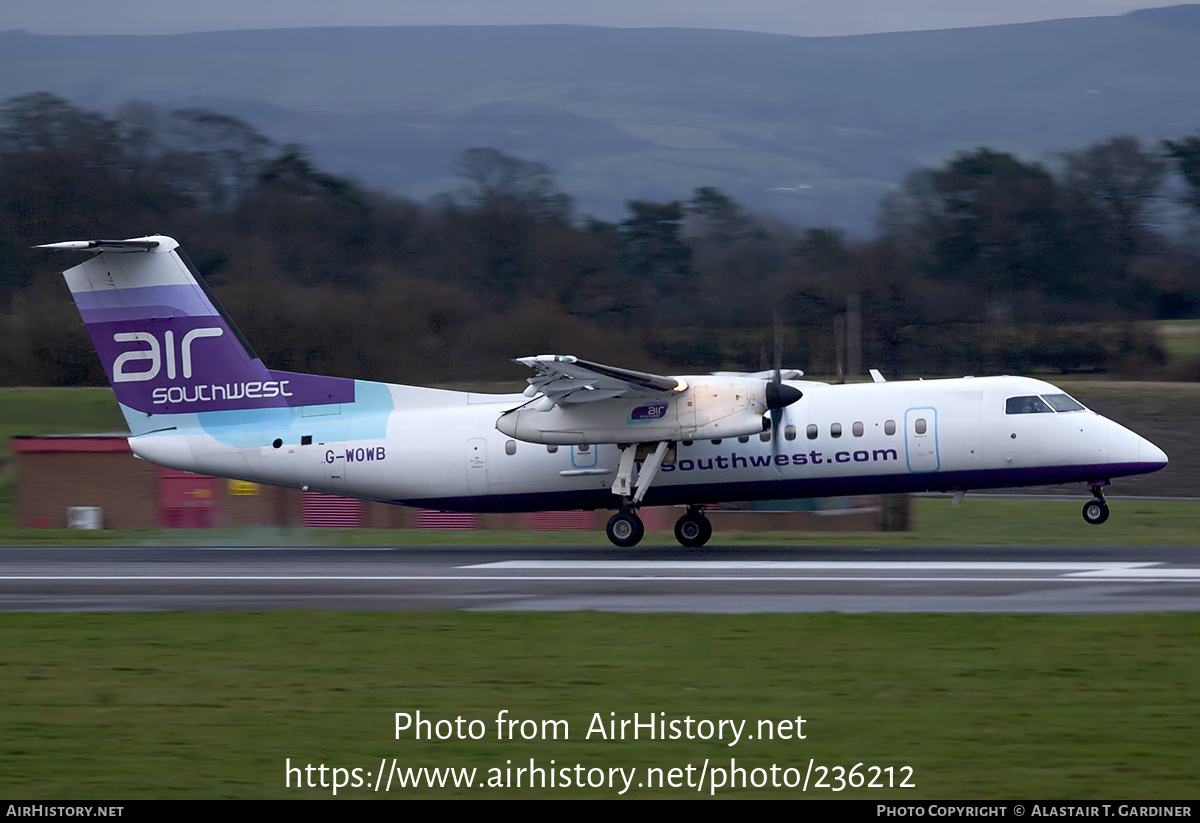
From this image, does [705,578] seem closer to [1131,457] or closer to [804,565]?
[804,565]

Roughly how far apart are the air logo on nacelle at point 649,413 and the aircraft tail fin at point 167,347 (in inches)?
186

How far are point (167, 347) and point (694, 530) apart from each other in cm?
904

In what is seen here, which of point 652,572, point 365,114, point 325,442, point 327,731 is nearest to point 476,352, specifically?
point 325,442

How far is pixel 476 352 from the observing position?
30750 millimetres

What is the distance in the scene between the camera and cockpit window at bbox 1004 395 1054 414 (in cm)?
1866

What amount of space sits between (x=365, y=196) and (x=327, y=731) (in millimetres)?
38396

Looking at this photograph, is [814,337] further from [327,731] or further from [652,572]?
[327,731]

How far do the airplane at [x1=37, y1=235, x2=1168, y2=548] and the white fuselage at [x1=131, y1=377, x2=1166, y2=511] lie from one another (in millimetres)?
23

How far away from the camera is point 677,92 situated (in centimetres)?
7944

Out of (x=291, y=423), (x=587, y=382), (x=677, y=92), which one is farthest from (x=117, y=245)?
(x=677, y=92)

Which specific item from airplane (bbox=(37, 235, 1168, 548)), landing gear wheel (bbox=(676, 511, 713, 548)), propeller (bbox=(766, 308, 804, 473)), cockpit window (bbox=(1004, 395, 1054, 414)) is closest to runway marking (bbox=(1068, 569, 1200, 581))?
airplane (bbox=(37, 235, 1168, 548))

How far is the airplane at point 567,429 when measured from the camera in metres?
18.6

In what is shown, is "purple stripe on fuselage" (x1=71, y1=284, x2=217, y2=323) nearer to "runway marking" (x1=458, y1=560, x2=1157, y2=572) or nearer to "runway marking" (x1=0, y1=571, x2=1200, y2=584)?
"runway marking" (x1=0, y1=571, x2=1200, y2=584)

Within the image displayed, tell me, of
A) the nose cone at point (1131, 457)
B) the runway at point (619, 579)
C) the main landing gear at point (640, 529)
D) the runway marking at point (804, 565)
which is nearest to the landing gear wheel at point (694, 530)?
the main landing gear at point (640, 529)
